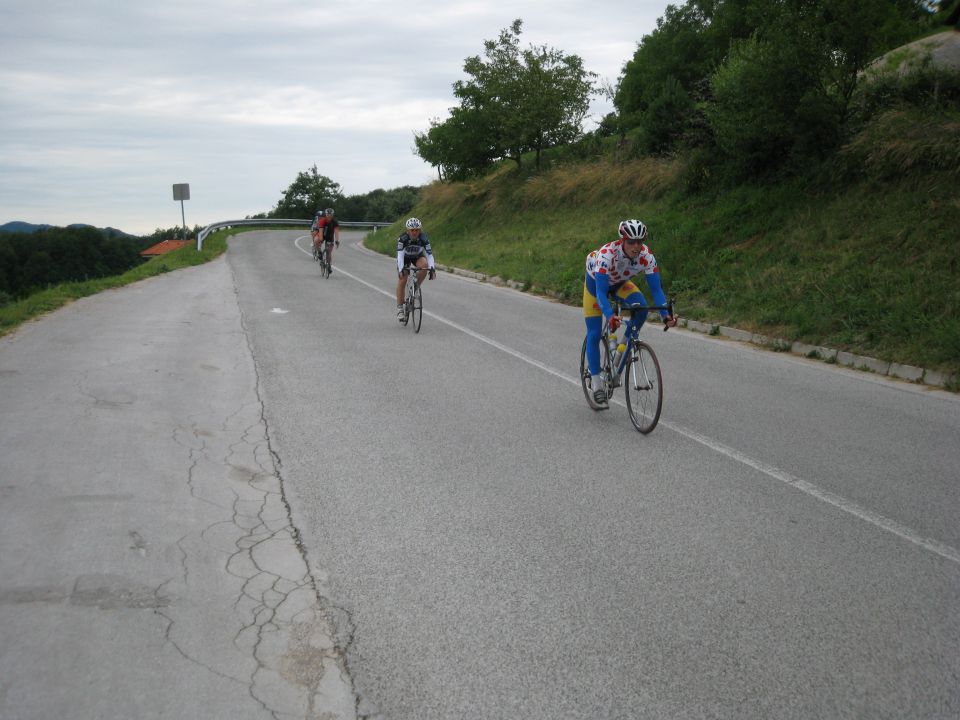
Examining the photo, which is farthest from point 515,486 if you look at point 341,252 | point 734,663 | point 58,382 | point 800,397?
point 341,252

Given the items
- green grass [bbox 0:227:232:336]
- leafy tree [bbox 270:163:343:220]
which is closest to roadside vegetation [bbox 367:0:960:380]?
green grass [bbox 0:227:232:336]

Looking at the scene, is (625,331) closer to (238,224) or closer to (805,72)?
(805,72)

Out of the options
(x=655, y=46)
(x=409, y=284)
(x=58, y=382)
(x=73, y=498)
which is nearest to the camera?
(x=73, y=498)

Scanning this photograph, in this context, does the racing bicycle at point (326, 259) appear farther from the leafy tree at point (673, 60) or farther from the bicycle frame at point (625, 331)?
the bicycle frame at point (625, 331)

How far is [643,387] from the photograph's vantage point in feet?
23.3

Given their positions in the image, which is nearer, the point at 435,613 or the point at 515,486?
the point at 435,613

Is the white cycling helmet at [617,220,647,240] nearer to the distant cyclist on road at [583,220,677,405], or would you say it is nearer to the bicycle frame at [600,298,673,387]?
the distant cyclist on road at [583,220,677,405]

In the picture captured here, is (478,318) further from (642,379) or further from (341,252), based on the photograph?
(341,252)

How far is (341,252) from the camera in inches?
1540

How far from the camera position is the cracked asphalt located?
3.12 metres

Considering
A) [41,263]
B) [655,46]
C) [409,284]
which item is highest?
[655,46]

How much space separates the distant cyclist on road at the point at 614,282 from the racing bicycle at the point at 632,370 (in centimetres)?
8

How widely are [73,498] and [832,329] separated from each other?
422 inches

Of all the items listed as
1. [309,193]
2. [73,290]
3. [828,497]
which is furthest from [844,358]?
[309,193]
